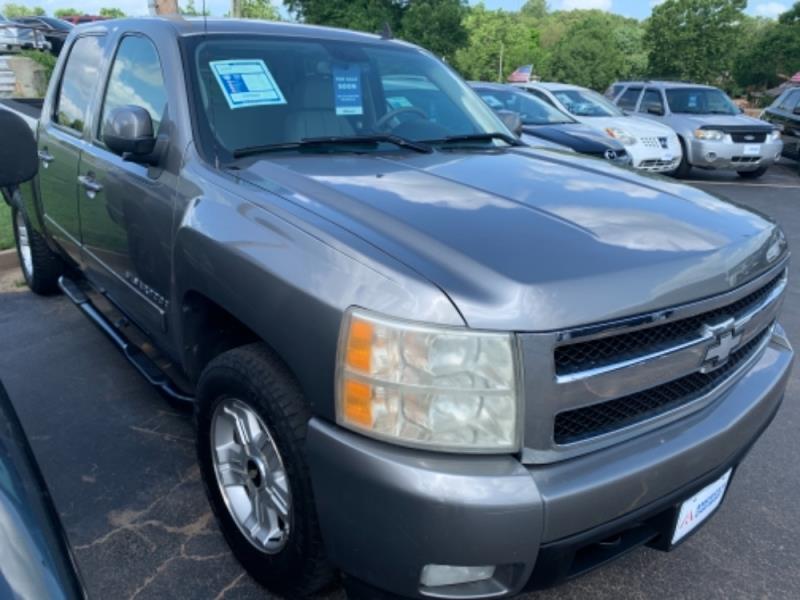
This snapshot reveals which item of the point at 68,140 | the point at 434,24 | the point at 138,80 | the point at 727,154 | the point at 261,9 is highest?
the point at 261,9

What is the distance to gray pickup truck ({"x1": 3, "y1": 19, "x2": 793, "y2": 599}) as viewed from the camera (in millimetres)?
1616

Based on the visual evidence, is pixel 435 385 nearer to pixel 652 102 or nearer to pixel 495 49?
pixel 652 102

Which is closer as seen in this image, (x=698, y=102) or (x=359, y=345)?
(x=359, y=345)

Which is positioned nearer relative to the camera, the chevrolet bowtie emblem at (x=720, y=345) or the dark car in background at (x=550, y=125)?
the chevrolet bowtie emblem at (x=720, y=345)

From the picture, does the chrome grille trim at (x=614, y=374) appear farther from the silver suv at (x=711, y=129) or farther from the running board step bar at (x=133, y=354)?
the silver suv at (x=711, y=129)

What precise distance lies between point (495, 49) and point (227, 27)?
5678 cm

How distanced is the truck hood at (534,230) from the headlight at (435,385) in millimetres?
65

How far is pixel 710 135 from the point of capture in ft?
38.1

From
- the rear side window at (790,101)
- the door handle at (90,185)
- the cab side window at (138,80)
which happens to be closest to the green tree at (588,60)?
the rear side window at (790,101)

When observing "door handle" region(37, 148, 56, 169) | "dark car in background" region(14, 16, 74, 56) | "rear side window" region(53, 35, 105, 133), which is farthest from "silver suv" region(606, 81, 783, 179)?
"dark car in background" region(14, 16, 74, 56)

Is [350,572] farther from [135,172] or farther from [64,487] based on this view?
[135,172]

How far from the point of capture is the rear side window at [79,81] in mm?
3630

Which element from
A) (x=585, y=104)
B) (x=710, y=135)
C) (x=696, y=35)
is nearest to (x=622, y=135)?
(x=585, y=104)

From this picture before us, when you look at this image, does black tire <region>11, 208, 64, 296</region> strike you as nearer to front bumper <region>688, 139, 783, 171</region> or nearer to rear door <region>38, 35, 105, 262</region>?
rear door <region>38, 35, 105, 262</region>
